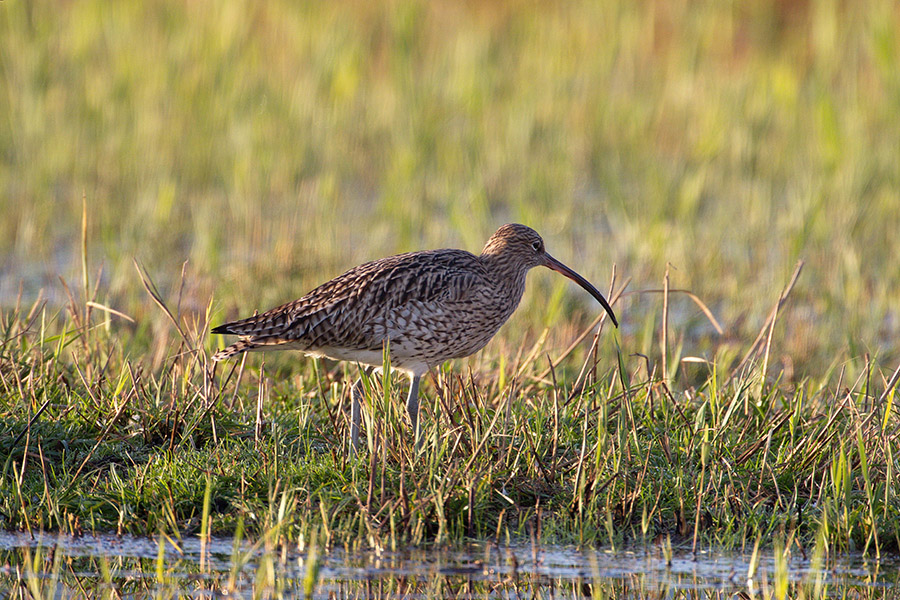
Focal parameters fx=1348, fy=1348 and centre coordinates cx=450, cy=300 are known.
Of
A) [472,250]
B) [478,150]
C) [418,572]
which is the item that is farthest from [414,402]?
[478,150]

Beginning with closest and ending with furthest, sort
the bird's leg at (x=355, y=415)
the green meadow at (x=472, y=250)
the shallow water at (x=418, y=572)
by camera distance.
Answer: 1. the shallow water at (x=418, y=572)
2. the green meadow at (x=472, y=250)
3. the bird's leg at (x=355, y=415)

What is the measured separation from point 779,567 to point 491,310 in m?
2.42

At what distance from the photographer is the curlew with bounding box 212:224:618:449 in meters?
6.02

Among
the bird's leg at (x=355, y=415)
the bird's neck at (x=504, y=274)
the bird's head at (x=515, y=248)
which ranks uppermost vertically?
the bird's head at (x=515, y=248)

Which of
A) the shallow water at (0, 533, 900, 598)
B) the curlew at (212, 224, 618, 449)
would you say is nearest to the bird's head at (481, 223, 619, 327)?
the curlew at (212, 224, 618, 449)

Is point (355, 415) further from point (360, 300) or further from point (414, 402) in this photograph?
point (360, 300)

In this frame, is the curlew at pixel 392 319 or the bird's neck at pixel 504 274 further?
the bird's neck at pixel 504 274

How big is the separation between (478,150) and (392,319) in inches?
226

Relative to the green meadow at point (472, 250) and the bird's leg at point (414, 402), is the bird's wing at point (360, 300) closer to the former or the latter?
the bird's leg at point (414, 402)

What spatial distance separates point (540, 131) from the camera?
476 inches

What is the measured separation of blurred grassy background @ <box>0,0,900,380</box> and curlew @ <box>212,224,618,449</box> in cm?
137

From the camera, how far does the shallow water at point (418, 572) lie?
4473 mm

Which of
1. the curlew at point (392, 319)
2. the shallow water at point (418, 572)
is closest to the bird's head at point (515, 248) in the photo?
the curlew at point (392, 319)

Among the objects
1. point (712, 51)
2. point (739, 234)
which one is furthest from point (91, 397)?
point (712, 51)
